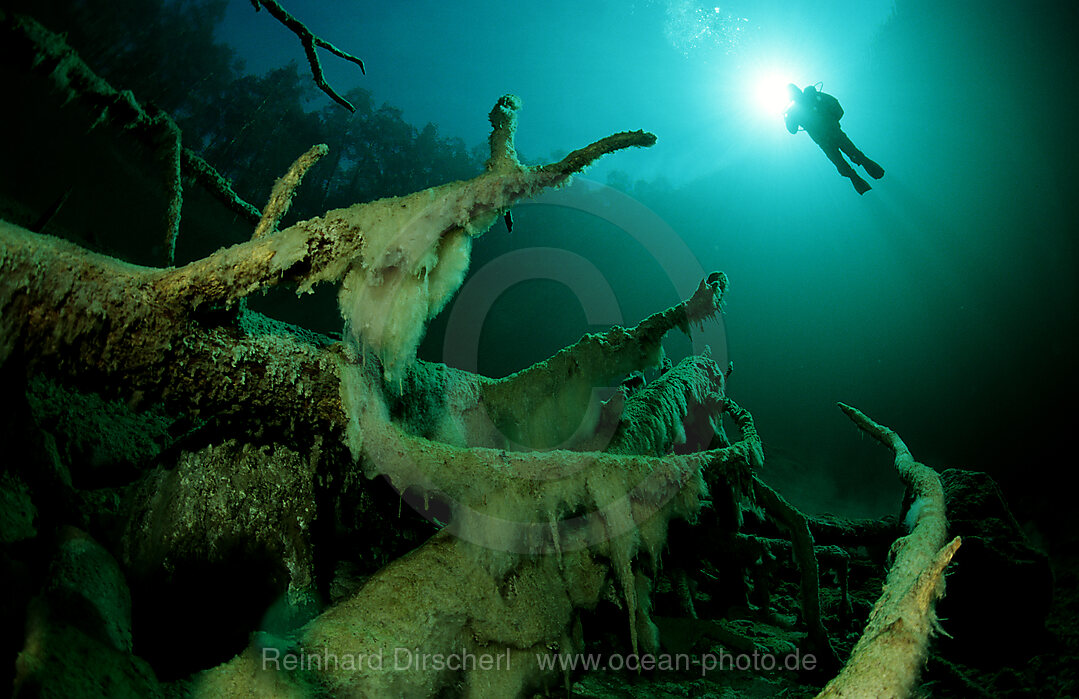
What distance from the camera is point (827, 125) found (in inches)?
528

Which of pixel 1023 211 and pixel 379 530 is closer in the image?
pixel 379 530

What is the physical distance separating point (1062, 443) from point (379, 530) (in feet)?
120

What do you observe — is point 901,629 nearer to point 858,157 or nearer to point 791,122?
point 858,157

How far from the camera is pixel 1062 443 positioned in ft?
76.0

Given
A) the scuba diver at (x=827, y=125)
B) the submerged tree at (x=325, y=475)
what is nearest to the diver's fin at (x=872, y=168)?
the scuba diver at (x=827, y=125)

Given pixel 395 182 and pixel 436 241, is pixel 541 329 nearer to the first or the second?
pixel 395 182

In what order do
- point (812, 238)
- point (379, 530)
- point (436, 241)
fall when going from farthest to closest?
point (812, 238)
point (379, 530)
point (436, 241)

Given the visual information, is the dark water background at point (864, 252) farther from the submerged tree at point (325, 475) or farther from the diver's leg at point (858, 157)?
the diver's leg at point (858, 157)

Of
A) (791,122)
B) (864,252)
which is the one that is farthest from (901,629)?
(864,252)

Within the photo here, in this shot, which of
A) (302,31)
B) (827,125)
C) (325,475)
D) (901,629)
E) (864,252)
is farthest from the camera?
(864,252)

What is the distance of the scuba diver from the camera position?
12.9m

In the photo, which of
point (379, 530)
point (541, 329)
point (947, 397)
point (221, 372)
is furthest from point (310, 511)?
point (947, 397)

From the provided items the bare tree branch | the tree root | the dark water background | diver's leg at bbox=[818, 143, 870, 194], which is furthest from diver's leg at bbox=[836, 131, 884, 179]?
the tree root

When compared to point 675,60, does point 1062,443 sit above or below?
below
